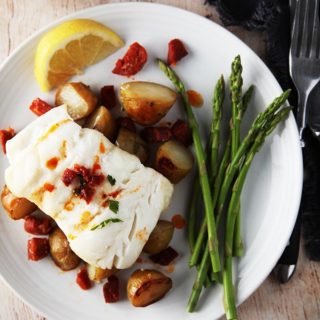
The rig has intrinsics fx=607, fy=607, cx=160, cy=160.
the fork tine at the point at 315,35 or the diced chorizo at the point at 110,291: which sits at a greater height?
the fork tine at the point at 315,35

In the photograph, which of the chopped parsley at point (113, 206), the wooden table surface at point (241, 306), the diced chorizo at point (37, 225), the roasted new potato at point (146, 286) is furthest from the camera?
the wooden table surface at point (241, 306)

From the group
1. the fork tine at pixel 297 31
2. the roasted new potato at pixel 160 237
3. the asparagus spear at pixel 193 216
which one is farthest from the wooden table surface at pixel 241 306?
the roasted new potato at pixel 160 237

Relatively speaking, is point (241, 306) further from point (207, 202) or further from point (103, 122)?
point (103, 122)

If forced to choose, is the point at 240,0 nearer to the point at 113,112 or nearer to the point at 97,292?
the point at 113,112

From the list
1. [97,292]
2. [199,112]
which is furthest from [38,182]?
[199,112]

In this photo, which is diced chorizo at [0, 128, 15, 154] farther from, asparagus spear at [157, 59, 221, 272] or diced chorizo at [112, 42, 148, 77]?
asparagus spear at [157, 59, 221, 272]

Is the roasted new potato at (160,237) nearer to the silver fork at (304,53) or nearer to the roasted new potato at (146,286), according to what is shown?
the roasted new potato at (146,286)

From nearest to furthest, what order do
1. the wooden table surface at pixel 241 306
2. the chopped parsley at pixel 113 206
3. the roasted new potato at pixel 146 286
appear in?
the chopped parsley at pixel 113 206
the roasted new potato at pixel 146 286
the wooden table surface at pixel 241 306
